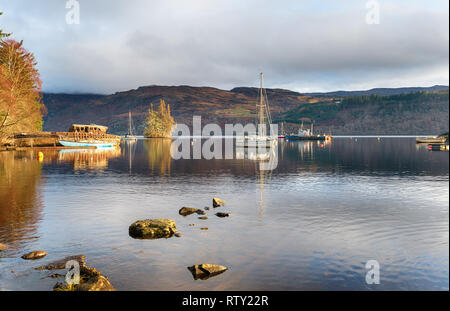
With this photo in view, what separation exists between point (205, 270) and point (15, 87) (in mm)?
68401

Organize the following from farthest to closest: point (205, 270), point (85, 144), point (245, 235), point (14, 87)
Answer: point (85, 144)
point (14, 87)
point (245, 235)
point (205, 270)

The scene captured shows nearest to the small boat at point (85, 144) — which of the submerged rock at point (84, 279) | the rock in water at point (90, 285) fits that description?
the submerged rock at point (84, 279)

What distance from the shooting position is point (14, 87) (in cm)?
6606

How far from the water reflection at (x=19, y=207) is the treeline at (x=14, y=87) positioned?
2303 cm

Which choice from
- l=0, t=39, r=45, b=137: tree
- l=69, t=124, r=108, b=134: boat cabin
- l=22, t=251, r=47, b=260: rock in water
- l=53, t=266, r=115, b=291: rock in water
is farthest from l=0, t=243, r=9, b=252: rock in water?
l=69, t=124, r=108, b=134: boat cabin

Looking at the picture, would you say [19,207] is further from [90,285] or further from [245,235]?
[90,285]

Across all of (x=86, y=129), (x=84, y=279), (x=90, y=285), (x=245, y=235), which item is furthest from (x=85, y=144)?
(x=90, y=285)

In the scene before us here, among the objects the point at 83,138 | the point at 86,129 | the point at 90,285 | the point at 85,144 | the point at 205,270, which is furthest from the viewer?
the point at 86,129

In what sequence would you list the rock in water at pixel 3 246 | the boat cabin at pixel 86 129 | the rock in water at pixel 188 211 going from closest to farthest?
1. the rock in water at pixel 3 246
2. the rock in water at pixel 188 211
3. the boat cabin at pixel 86 129

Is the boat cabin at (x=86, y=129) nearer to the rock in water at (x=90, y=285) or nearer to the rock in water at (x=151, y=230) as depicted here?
the rock in water at (x=151, y=230)

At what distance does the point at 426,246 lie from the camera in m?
17.9

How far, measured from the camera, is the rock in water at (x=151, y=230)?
64.6ft
